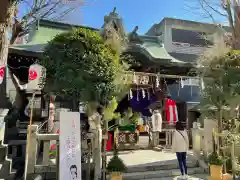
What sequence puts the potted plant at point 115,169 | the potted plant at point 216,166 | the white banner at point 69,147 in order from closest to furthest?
the white banner at point 69,147 → the potted plant at point 115,169 → the potted plant at point 216,166

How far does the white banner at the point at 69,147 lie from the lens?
5.04 meters

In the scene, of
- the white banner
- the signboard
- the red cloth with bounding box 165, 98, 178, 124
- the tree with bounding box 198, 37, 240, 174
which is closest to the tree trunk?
the signboard

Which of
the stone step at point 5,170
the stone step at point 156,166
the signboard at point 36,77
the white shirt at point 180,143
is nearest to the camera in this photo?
the signboard at point 36,77

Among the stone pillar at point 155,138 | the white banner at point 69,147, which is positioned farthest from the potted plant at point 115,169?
the stone pillar at point 155,138

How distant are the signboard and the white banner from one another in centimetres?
105

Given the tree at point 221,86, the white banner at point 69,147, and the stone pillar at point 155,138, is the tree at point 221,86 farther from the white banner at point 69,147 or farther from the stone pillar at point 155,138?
the white banner at point 69,147

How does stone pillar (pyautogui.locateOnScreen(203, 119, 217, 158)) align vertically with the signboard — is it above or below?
below

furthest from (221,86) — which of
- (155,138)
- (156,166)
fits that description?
(155,138)

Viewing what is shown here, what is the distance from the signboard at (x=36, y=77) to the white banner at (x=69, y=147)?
3.46 ft

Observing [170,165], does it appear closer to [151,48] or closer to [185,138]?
[185,138]

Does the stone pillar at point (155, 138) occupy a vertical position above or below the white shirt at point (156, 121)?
below

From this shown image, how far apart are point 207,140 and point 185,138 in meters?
2.09

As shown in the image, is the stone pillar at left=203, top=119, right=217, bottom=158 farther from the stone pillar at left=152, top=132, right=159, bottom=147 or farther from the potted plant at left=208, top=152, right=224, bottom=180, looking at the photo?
the stone pillar at left=152, top=132, right=159, bottom=147

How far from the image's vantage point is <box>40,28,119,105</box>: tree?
16.7 ft
